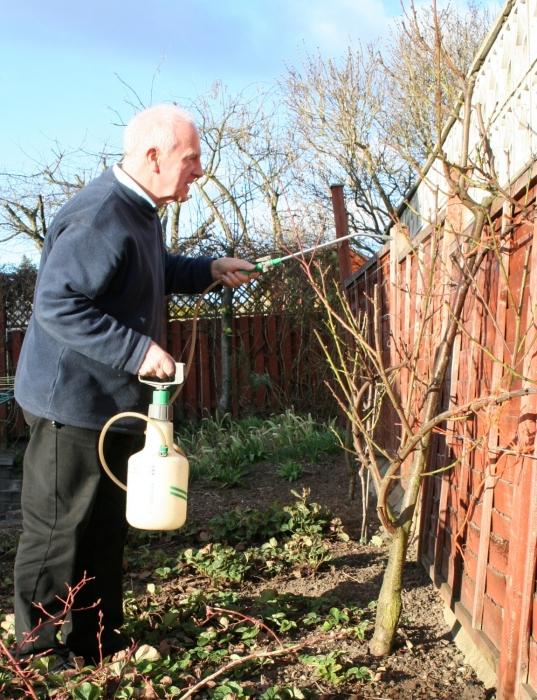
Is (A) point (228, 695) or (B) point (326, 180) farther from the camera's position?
(B) point (326, 180)

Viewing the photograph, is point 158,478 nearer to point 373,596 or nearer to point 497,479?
point 497,479

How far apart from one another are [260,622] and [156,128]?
1584 millimetres

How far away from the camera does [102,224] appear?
2.63 metres

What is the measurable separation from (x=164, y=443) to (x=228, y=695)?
789 mm

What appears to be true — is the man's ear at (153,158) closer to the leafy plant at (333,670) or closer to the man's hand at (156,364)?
the man's hand at (156,364)

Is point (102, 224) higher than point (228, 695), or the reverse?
point (102, 224)

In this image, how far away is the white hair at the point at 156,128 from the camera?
2645mm

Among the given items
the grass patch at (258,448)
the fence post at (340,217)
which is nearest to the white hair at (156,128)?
the fence post at (340,217)

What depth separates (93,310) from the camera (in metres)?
2.54

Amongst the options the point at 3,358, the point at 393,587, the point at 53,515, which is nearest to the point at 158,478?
the point at 53,515

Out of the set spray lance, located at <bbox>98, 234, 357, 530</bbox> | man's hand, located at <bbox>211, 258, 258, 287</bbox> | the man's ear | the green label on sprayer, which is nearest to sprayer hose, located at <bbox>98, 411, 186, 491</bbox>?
spray lance, located at <bbox>98, 234, 357, 530</bbox>

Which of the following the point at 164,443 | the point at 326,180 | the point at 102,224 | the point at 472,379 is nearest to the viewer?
the point at 164,443

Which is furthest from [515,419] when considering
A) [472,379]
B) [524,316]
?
[472,379]

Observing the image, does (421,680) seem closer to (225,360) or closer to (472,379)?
(472,379)
